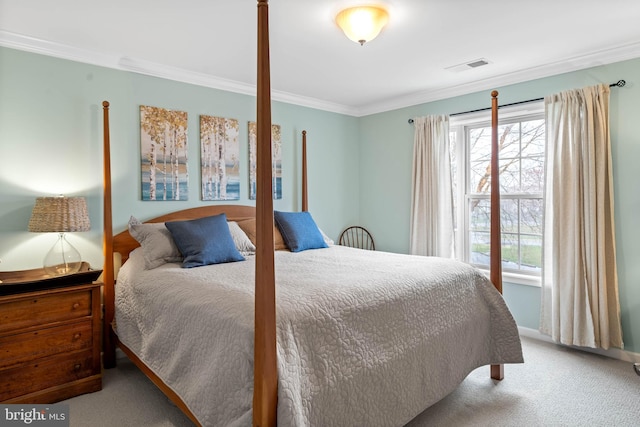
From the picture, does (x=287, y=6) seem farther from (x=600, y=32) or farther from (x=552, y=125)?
(x=552, y=125)

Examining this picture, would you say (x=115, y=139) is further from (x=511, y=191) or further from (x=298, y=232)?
(x=511, y=191)

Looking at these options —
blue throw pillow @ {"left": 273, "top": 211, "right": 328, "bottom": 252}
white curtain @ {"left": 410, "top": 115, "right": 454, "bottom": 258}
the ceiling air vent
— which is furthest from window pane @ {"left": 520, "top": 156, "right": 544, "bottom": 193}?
blue throw pillow @ {"left": 273, "top": 211, "right": 328, "bottom": 252}

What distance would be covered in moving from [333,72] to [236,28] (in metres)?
1.12

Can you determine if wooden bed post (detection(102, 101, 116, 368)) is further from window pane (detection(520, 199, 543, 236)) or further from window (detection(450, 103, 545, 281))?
window pane (detection(520, 199, 543, 236))

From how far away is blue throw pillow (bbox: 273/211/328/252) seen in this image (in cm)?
345

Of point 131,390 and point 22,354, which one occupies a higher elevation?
point 22,354

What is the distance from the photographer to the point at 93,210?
2.94 m

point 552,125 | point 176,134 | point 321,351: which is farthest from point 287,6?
point 552,125

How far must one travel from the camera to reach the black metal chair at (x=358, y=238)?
4.79 meters

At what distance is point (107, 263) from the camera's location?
286 cm

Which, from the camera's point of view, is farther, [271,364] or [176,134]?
[176,134]

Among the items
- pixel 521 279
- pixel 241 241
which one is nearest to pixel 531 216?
pixel 521 279

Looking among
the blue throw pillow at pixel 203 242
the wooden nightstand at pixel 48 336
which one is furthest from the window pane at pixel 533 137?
the wooden nightstand at pixel 48 336

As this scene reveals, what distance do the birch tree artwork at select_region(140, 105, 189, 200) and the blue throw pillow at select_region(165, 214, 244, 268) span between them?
515 millimetres
